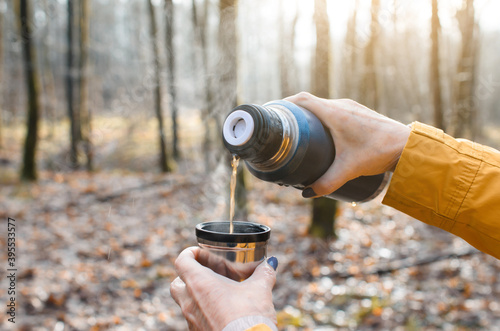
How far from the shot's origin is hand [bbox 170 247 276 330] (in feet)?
3.42

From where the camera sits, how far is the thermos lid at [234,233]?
1.16m

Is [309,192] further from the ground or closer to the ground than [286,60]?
closer to the ground

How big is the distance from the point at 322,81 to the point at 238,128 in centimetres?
494

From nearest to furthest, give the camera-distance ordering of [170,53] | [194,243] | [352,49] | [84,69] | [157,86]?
1. [194,243]
2. [170,53]
3. [157,86]
4. [84,69]
5. [352,49]

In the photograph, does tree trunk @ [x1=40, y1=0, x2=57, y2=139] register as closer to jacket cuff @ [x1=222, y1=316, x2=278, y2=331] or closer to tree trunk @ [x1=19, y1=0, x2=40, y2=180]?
tree trunk @ [x1=19, y1=0, x2=40, y2=180]

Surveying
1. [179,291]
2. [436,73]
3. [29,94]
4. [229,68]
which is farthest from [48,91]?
[179,291]

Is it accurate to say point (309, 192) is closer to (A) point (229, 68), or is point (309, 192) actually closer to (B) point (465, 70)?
(A) point (229, 68)

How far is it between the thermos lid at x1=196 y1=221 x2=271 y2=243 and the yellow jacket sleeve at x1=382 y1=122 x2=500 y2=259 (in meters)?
0.54

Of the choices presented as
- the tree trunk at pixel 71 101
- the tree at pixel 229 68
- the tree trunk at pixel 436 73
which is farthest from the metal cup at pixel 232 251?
the tree trunk at pixel 71 101

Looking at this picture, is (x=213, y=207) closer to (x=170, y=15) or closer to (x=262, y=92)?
(x=170, y=15)

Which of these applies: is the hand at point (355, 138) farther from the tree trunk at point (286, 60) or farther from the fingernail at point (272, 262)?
the tree trunk at point (286, 60)

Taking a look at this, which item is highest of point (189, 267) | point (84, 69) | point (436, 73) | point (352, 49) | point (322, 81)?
point (352, 49)

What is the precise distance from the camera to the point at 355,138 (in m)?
1.43

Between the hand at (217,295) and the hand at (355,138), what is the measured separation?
485mm
